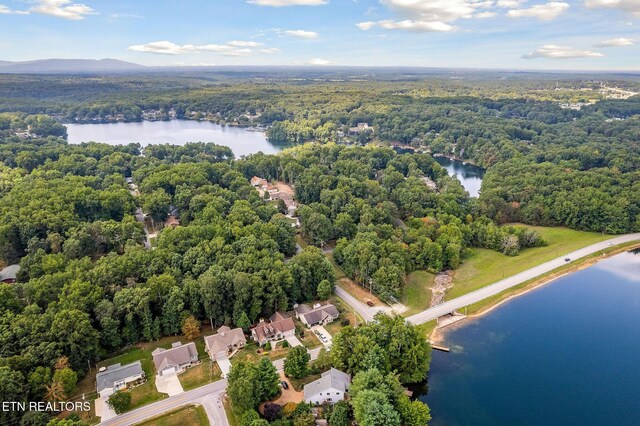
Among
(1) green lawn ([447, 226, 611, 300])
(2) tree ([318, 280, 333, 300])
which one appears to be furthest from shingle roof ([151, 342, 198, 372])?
(1) green lawn ([447, 226, 611, 300])

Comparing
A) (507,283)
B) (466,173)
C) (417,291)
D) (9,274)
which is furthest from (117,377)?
(466,173)

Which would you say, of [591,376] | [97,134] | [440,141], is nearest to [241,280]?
[591,376]

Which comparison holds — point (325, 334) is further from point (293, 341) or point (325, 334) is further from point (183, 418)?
point (183, 418)

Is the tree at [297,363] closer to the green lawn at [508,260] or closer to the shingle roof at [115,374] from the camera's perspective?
the shingle roof at [115,374]

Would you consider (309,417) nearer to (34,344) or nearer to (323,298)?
(323,298)

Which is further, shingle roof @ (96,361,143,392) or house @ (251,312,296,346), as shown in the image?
house @ (251,312,296,346)

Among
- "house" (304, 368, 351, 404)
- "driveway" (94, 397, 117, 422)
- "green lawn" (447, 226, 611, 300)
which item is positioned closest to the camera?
"driveway" (94, 397, 117, 422)

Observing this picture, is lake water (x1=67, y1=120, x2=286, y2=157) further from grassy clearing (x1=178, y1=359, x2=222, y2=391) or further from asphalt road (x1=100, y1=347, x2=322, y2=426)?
asphalt road (x1=100, y1=347, x2=322, y2=426)
